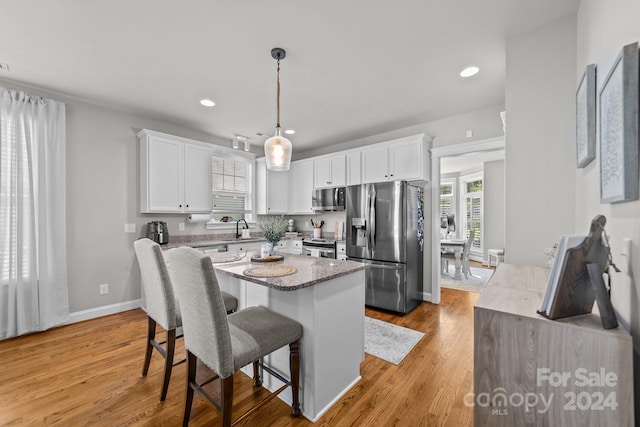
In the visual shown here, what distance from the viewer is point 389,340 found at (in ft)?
8.75

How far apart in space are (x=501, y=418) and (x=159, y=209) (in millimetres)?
3924

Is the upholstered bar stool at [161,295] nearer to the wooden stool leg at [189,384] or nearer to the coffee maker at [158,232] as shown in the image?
the wooden stool leg at [189,384]

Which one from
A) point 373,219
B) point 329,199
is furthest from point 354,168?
point 373,219

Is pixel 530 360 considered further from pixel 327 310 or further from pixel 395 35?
pixel 395 35

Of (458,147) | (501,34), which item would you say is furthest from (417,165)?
(501,34)

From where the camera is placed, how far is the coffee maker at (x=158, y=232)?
11.8 ft

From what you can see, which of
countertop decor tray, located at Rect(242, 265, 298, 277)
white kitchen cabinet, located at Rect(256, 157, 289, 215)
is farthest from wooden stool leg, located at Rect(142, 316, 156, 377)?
white kitchen cabinet, located at Rect(256, 157, 289, 215)

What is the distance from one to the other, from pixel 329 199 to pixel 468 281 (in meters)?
3.06

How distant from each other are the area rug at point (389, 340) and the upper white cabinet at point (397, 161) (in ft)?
6.45

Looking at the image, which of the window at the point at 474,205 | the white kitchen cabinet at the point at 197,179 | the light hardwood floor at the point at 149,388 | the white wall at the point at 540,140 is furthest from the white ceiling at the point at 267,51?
the window at the point at 474,205

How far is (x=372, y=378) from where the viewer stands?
2.05 meters

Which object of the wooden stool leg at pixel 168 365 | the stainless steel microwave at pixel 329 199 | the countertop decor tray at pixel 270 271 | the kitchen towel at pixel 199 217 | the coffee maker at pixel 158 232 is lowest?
the wooden stool leg at pixel 168 365

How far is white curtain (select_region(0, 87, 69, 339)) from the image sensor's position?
2.71m

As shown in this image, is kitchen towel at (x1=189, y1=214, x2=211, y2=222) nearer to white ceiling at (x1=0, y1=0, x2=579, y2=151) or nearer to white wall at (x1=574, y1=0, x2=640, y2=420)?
white ceiling at (x1=0, y1=0, x2=579, y2=151)
